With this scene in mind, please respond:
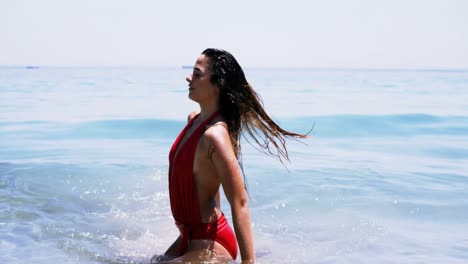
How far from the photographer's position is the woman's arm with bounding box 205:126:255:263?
3.03 metres

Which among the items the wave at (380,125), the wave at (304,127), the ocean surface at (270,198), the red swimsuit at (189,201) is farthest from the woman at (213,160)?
the wave at (380,125)

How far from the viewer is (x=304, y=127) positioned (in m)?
15.7

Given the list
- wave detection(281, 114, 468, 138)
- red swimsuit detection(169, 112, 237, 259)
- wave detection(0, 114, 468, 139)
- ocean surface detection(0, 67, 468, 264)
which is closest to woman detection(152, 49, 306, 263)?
red swimsuit detection(169, 112, 237, 259)

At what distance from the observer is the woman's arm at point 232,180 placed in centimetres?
303

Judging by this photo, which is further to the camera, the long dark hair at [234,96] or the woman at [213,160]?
the long dark hair at [234,96]

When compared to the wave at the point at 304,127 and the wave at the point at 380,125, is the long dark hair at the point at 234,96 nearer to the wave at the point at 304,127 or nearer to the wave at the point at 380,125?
the wave at the point at 304,127

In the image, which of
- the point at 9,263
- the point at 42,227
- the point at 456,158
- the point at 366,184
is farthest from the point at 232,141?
the point at 456,158

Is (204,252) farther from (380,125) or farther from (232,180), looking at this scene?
(380,125)

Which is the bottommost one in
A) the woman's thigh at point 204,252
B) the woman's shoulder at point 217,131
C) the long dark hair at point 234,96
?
the woman's thigh at point 204,252

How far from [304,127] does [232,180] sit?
42.0 ft

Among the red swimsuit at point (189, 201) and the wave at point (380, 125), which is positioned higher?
the red swimsuit at point (189, 201)

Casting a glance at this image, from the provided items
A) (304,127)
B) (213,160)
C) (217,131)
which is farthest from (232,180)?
(304,127)

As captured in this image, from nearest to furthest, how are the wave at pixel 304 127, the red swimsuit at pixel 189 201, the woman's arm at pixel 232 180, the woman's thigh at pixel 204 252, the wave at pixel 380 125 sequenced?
the woman's arm at pixel 232 180 < the red swimsuit at pixel 189 201 < the woman's thigh at pixel 204 252 < the wave at pixel 304 127 < the wave at pixel 380 125

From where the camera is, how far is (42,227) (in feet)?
17.6
